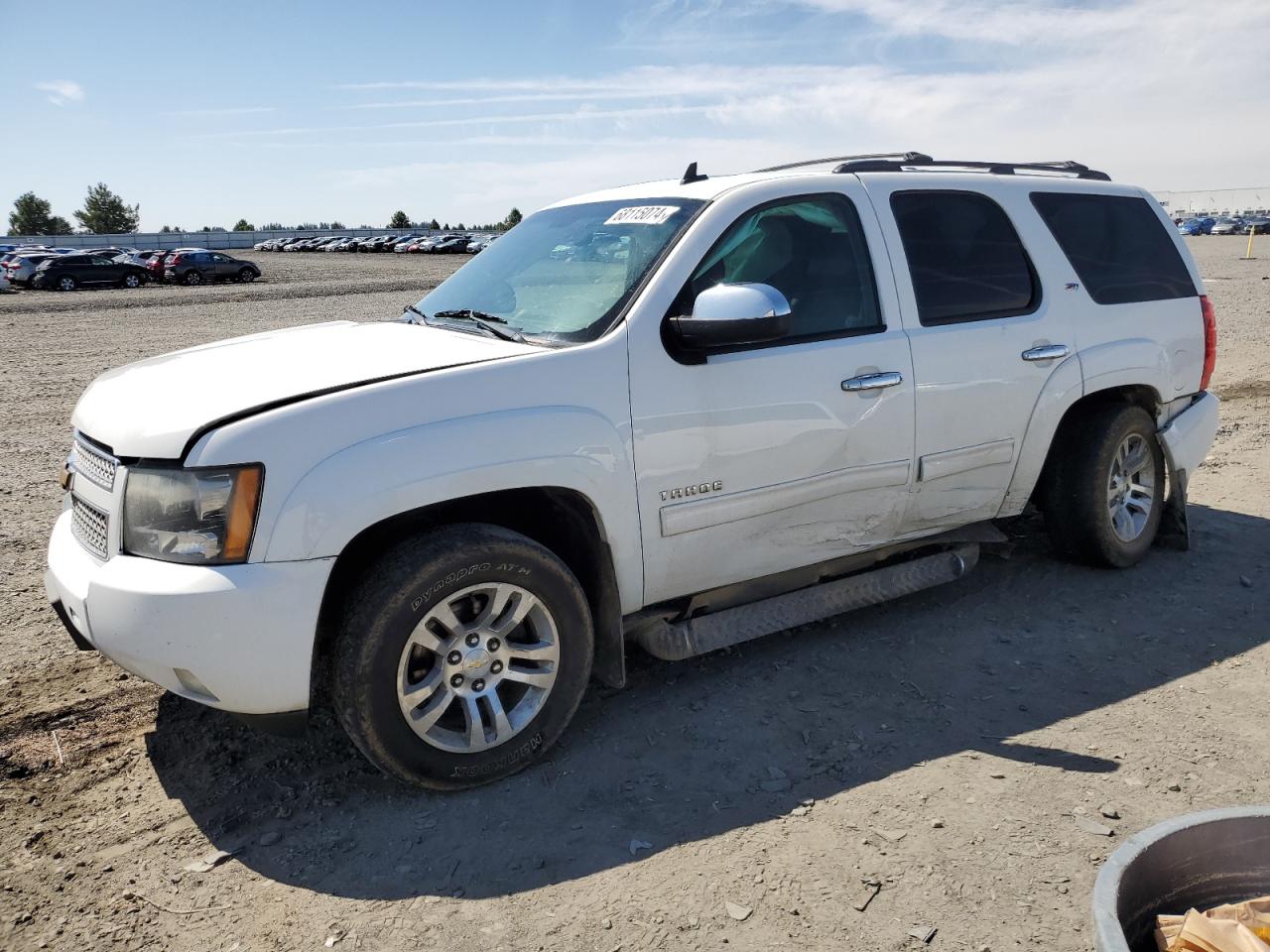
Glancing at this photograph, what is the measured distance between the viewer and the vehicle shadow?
122 inches

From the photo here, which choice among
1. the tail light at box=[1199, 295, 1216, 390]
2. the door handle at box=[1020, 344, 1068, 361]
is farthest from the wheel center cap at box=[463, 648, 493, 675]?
the tail light at box=[1199, 295, 1216, 390]

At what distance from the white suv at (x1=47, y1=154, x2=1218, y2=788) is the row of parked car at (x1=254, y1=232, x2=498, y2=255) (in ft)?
166

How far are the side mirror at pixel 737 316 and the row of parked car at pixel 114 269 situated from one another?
38.6 m

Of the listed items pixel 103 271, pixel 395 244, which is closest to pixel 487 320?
pixel 103 271

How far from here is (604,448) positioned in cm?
344

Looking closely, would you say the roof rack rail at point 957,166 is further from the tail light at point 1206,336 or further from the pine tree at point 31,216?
the pine tree at point 31,216

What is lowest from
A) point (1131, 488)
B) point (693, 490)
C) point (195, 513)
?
point (1131, 488)

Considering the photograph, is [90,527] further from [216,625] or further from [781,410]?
[781,410]

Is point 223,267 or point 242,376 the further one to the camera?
point 223,267

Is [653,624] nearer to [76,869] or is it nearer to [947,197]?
[76,869]

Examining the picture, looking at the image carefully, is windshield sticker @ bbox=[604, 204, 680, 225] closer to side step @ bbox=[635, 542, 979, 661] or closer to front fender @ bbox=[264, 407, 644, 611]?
front fender @ bbox=[264, 407, 644, 611]

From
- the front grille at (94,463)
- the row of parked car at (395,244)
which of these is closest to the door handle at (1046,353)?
the front grille at (94,463)

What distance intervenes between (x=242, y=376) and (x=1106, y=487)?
3997 millimetres

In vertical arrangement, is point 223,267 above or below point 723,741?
above
